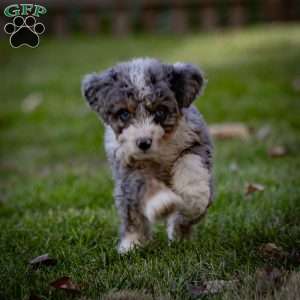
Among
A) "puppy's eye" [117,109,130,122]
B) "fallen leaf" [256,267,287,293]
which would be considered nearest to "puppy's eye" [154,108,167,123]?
"puppy's eye" [117,109,130,122]

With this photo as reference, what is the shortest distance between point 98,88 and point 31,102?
7954mm

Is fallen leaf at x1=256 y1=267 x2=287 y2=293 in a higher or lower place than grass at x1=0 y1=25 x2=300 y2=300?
higher

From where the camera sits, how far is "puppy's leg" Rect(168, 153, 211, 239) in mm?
4293

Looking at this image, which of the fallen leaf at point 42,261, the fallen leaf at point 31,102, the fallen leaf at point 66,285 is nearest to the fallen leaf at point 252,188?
the fallen leaf at point 42,261

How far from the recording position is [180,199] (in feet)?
13.8

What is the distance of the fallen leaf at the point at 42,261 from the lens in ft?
14.2

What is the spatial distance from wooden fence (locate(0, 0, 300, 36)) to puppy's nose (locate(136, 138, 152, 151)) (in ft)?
46.9

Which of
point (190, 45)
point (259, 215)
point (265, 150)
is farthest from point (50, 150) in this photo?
point (190, 45)

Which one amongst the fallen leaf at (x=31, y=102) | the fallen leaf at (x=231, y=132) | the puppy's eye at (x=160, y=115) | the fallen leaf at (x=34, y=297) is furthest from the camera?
the fallen leaf at (x=31, y=102)

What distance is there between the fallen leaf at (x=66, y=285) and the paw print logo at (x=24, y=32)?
1824 mm

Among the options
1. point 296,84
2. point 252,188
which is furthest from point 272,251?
point 296,84

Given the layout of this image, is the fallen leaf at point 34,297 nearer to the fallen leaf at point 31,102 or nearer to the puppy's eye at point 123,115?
the puppy's eye at point 123,115

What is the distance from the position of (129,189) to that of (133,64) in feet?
2.72

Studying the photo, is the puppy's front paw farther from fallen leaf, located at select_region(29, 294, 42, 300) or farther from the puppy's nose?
fallen leaf, located at select_region(29, 294, 42, 300)
